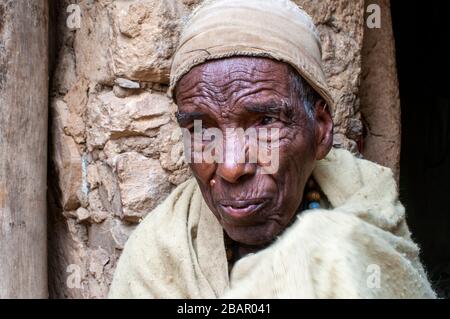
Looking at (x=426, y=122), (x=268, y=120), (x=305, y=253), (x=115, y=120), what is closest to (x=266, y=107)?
(x=268, y=120)

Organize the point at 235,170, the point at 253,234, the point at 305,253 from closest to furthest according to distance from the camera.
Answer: the point at 305,253 < the point at 235,170 < the point at 253,234

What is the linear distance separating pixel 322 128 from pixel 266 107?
8.9 inches

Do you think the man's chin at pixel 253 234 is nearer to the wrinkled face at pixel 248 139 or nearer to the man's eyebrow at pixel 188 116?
the wrinkled face at pixel 248 139

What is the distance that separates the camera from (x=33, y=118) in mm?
2141

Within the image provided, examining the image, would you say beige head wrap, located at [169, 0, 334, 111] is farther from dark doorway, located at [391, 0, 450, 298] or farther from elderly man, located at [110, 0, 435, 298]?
dark doorway, located at [391, 0, 450, 298]

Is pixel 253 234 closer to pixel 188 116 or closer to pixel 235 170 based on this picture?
pixel 235 170

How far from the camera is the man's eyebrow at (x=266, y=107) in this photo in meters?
1.50

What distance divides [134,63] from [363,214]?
0.86 meters

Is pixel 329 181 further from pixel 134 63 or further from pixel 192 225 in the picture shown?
pixel 134 63

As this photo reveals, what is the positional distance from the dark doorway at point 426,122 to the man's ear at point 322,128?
8.96 ft

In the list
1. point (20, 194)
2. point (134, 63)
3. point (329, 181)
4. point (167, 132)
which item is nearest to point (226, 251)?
point (329, 181)

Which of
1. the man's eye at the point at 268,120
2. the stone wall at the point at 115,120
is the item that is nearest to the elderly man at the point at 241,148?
Answer: the man's eye at the point at 268,120

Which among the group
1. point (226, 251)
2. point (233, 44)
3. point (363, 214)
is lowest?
point (226, 251)

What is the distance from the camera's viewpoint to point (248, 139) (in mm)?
1504
